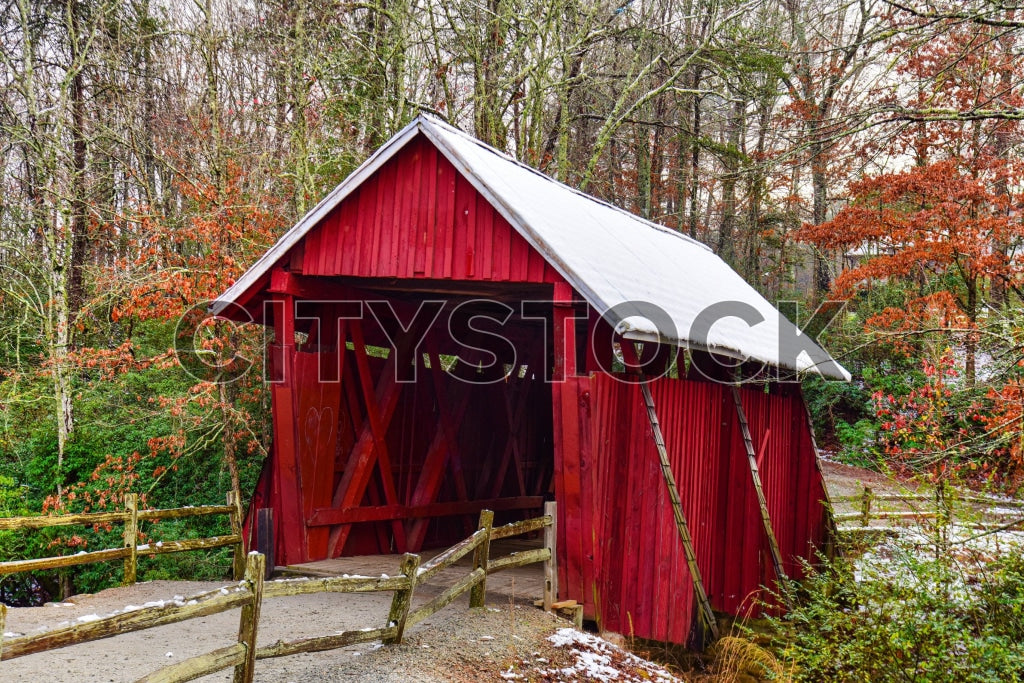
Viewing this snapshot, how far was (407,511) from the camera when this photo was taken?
33.2 feet

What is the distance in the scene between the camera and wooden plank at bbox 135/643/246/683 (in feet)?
13.4

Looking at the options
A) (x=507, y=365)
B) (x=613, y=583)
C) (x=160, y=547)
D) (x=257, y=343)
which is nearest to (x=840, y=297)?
(x=507, y=365)

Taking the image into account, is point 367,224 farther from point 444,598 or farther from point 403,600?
point 403,600

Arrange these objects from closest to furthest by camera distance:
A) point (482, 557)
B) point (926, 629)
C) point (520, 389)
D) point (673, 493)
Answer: point (926, 629) < point (482, 557) < point (673, 493) < point (520, 389)

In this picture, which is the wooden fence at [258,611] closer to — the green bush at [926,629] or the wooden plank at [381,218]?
the green bush at [926,629]

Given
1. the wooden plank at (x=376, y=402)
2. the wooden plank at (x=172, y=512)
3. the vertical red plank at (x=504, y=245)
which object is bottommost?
the wooden plank at (x=172, y=512)

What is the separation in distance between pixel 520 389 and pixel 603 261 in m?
4.92

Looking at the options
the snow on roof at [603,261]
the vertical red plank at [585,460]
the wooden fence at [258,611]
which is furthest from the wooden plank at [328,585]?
the snow on roof at [603,261]

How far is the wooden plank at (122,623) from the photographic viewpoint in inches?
146

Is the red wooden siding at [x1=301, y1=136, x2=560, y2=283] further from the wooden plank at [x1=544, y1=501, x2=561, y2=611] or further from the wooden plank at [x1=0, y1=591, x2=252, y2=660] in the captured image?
the wooden plank at [x1=0, y1=591, x2=252, y2=660]

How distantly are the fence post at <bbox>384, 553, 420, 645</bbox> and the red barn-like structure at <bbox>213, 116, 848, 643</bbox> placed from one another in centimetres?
159

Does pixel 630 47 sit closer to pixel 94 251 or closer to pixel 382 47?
pixel 382 47

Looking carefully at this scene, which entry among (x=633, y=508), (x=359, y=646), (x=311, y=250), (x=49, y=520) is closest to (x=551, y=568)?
(x=633, y=508)

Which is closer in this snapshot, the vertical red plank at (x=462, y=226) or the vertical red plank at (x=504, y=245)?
the vertical red plank at (x=504, y=245)
